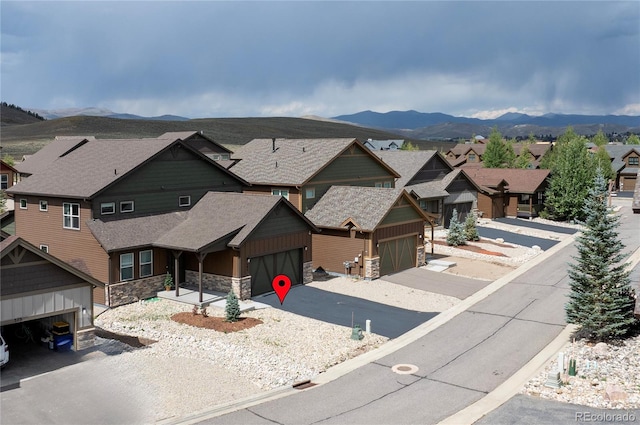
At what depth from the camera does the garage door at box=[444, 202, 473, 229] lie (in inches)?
2308

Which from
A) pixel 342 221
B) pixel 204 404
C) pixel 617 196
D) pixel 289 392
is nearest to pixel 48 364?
pixel 204 404

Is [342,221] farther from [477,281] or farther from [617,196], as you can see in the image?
[617,196]

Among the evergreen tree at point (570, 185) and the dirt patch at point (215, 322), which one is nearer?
the dirt patch at point (215, 322)

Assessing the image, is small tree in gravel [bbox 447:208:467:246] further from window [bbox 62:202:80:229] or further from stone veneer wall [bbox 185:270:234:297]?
window [bbox 62:202:80:229]

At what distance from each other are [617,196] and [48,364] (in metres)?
87.5

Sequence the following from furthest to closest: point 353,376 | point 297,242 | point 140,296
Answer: point 297,242
point 140,296
point 353,376

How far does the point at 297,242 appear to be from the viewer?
116 ft

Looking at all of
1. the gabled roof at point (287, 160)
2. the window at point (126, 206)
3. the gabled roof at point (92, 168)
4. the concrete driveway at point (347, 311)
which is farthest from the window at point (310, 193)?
the window at point (126, 206)

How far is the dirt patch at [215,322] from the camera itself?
2714cm

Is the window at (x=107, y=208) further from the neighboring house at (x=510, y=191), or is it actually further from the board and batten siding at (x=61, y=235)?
the neighboring house at (x=510, y=191)

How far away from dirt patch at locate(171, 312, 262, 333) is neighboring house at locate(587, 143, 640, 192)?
85.0 metres

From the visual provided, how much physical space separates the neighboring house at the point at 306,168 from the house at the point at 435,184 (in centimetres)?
588

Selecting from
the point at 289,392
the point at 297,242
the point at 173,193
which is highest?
the point at 173,193

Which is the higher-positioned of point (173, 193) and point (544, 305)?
point (173, 193)
